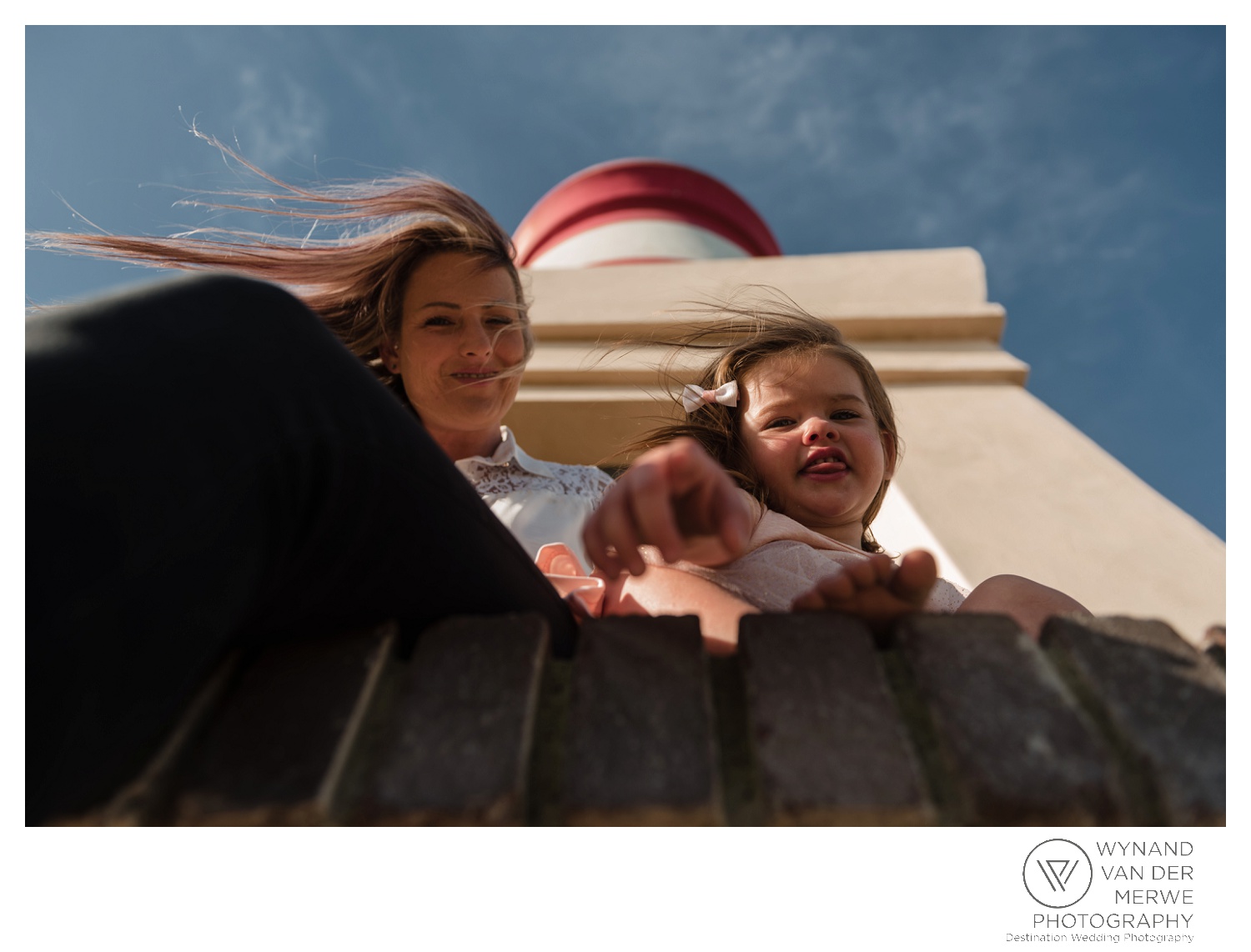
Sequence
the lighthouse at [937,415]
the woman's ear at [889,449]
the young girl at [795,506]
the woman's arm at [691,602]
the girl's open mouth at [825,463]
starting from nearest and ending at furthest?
1. the young girl at [795,506]
2. the woman's arm at [691,602]
3. the girl's open mouth at [825,463]
4. the woman's ear at [889,449]
5. the lighthouse at [937,415]

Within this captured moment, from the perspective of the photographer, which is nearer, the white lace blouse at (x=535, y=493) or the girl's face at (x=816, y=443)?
the girl's face at (x=816, y=443)

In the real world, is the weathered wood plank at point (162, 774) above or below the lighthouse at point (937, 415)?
below

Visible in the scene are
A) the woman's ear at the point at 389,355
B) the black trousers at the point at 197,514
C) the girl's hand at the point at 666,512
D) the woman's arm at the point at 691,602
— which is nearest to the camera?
the black trousers at the point at 197,514

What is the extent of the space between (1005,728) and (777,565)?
21.8 inches

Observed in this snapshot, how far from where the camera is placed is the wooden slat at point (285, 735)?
0.67 metres

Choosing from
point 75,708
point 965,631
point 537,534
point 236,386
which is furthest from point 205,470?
point 537,534

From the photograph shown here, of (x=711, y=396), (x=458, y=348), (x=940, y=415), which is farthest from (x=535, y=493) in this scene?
(x=940, y=415)

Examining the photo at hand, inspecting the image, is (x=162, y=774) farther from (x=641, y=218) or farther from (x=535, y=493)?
(x=641, y=218)

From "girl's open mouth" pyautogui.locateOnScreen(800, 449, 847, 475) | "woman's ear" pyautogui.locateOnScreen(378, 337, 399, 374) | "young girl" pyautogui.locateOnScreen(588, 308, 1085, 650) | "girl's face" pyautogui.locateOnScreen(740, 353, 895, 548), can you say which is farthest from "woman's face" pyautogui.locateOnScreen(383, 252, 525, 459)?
"girl's open mouth" pyautogui.locateOnScreen(800, 449, 847, 475)

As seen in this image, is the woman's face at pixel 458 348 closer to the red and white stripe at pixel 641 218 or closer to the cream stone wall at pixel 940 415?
the cream stone wall at pixel 940 415

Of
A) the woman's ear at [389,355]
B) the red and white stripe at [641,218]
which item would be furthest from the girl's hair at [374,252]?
the red and white stripe at [641,218]

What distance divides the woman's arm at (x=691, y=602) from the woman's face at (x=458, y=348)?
101cm

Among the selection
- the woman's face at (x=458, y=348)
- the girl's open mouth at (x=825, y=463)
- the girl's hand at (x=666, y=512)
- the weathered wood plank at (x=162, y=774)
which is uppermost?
the woman's face at (x=458, y=348)
